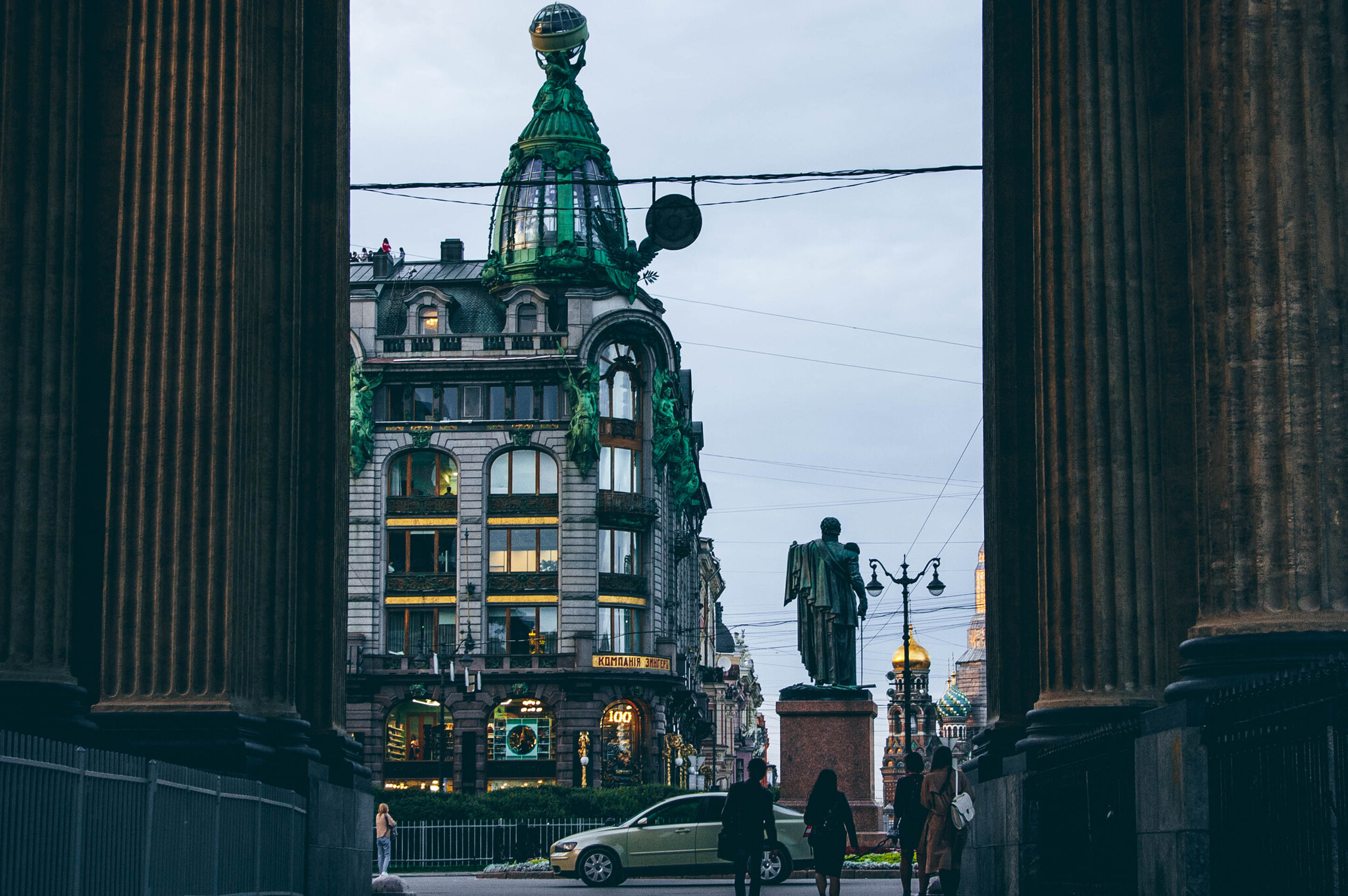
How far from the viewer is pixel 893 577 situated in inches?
2053

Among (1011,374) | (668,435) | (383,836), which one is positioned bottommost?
(383,836)

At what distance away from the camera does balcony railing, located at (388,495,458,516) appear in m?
78.4

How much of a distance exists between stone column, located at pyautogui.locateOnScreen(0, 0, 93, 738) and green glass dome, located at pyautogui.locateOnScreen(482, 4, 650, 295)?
65067mm

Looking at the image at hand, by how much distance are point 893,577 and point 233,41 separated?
38606 mm

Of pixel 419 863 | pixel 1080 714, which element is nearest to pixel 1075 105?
pixel 1080 714

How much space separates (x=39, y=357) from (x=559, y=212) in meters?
67.8

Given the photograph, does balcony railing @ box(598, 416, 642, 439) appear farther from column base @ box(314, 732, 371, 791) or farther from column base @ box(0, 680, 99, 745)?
column base @ box(0, 680, 99, 745)

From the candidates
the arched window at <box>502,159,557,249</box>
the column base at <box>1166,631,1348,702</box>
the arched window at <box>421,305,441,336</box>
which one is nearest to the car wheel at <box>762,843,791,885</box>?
the column base at <box>1166,631,1348,702</box>

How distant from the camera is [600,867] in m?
31.5

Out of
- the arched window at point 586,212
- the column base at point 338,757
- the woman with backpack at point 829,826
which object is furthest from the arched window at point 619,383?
the column base at point 338,757

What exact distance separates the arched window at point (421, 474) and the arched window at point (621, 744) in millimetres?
12793

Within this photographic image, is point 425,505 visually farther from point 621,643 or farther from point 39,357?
point 39,357

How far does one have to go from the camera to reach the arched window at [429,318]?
80.2m

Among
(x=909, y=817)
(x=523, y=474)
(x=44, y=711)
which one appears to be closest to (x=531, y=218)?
(x=523, y=474)
